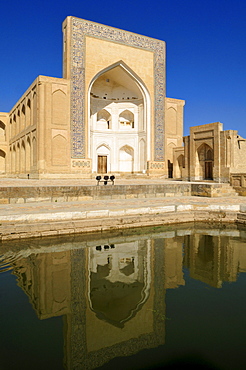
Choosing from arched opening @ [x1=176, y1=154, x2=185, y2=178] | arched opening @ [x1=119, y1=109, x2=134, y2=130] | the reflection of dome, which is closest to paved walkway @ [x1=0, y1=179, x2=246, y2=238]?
the reflection of dome

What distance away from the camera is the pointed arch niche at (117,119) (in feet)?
63.3

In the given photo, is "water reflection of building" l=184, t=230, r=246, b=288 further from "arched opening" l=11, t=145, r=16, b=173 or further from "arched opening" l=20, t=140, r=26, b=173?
"arched opening" l=11, t=145, r=16, b=173

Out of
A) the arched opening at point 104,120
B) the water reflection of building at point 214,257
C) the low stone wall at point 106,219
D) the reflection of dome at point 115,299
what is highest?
the arched opening at point 104,120

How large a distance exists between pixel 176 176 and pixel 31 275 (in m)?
14.7

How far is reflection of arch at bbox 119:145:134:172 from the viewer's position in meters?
20.3

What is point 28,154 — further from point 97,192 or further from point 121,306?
point 121,306

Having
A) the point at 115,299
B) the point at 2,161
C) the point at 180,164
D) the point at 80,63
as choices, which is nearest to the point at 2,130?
the point at 2,161

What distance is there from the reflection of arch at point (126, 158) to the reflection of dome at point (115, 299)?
53.9 ft

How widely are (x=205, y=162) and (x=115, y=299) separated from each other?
528 inches

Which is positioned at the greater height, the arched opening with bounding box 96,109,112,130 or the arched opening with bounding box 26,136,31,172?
the arched opening with bounding box 96,109,112,130

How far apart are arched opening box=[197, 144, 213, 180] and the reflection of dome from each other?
41.5ft

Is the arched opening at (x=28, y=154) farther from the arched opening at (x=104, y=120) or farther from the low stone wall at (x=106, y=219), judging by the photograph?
the low stone wall at (x=106, y=219)

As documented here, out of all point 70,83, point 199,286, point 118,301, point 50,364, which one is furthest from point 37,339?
point 70,83

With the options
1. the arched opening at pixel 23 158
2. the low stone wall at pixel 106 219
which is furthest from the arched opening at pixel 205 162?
the arched opening at pixel 23 158
